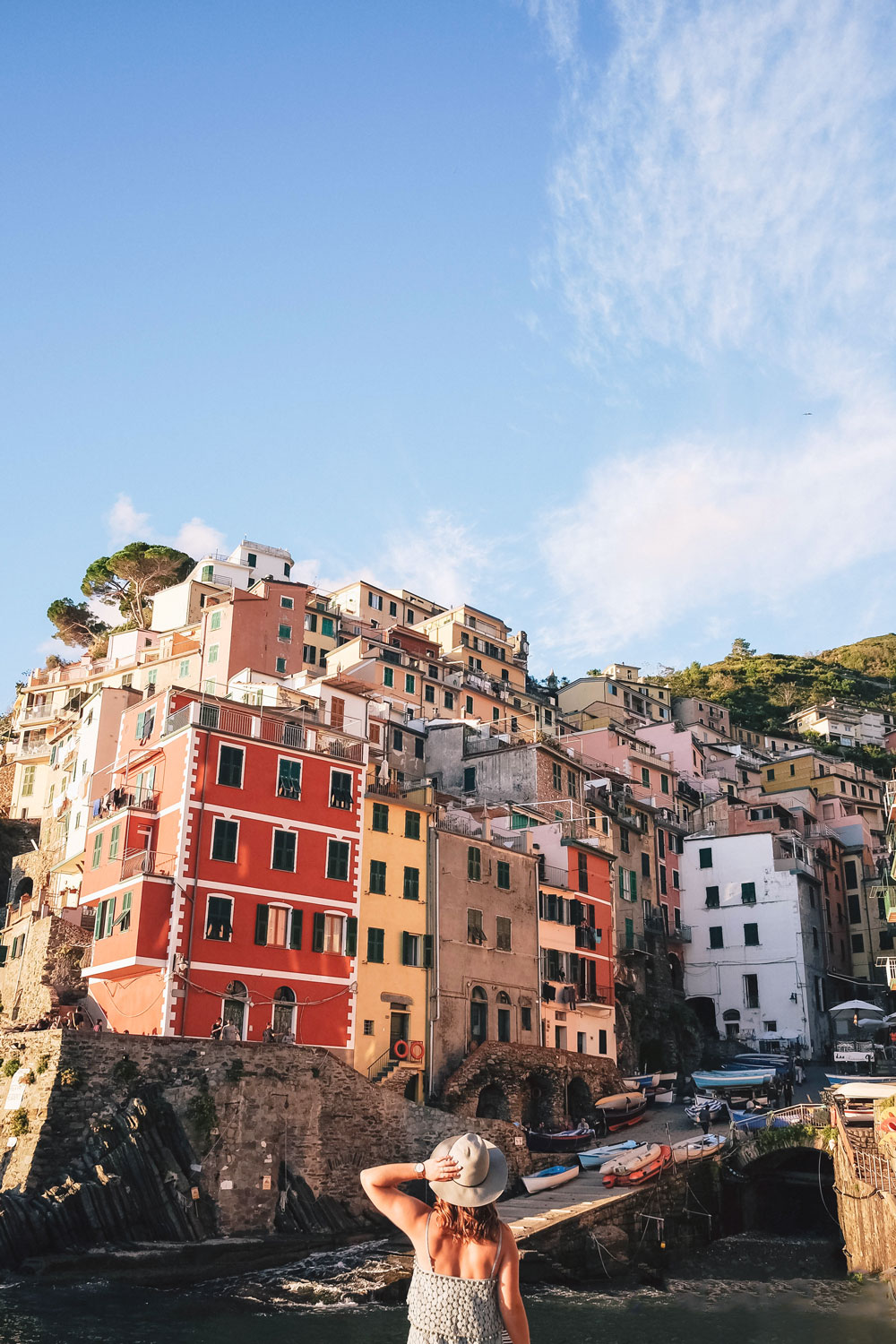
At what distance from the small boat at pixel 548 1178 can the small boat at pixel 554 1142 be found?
7.12ft

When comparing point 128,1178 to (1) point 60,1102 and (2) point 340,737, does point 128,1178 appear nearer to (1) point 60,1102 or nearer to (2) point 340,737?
(1) point 60,1102

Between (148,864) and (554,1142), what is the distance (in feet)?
56.3

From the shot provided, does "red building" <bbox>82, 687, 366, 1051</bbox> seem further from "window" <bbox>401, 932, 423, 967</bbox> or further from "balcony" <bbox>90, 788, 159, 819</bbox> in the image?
"window" <bbox>401, 932, 423, 967</bbox>

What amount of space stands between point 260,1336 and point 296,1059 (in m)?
10.9

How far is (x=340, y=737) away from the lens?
1768 inches

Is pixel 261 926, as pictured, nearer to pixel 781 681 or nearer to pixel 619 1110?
pixel 619 1110

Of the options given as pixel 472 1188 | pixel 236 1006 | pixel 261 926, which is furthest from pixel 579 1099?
pixel 472 1188

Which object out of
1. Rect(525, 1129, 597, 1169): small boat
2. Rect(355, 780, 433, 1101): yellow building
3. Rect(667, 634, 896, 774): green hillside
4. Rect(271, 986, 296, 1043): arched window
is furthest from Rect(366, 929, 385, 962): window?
Rect(667, 634, 896, 774): green hillside

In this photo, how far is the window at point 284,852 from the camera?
40.3m

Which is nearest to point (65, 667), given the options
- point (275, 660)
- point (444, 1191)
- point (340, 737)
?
point (275, 660)

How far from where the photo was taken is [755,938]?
6144 cm

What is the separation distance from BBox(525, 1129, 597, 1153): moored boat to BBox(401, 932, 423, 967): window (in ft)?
23.1

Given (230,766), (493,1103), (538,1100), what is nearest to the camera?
(230,766)

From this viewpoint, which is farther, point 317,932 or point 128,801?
point 128,801
